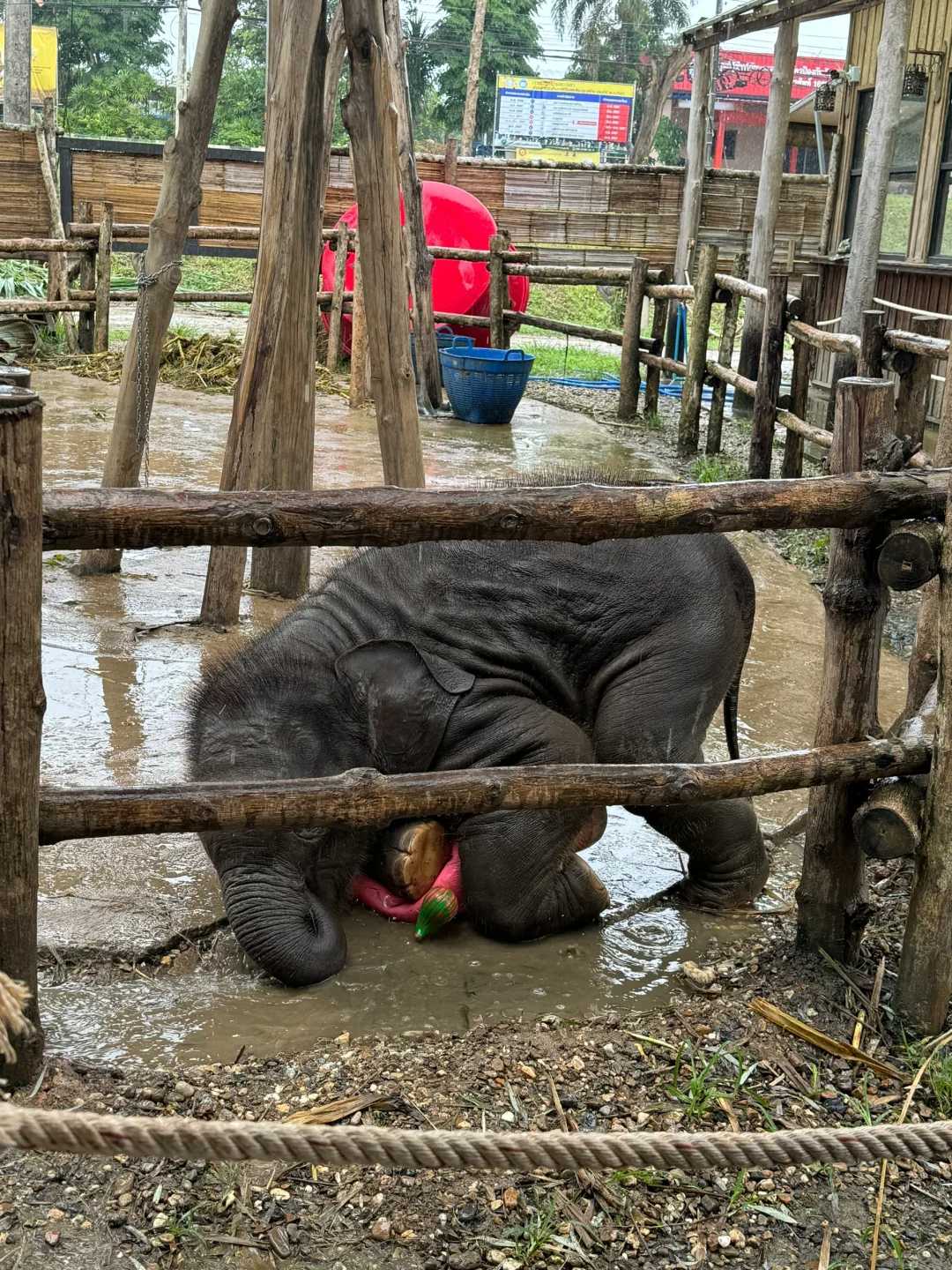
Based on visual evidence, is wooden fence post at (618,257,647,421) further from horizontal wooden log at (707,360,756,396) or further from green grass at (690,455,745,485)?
green grass at (690,455,745,485)

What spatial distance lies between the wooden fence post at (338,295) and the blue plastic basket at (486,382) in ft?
6.15

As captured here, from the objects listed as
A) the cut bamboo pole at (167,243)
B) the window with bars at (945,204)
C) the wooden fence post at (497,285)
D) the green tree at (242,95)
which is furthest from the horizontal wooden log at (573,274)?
the green tree at (242,95)

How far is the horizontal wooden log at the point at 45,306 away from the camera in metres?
13.1

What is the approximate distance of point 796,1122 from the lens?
9.29 feet

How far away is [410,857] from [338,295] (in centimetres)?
1055

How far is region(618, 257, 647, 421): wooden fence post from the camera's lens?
12195mm

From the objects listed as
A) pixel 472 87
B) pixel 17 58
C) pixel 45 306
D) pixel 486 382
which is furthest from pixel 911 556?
pixel 472 87

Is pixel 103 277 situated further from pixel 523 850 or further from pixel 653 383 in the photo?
pixel 523 850

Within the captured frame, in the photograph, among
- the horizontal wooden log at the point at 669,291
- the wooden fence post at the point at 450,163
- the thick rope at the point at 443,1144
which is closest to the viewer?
the thick rope at the point at 443,1144

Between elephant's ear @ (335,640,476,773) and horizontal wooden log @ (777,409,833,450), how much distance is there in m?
4.95

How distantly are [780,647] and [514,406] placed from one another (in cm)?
616

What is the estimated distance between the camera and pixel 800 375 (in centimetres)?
935

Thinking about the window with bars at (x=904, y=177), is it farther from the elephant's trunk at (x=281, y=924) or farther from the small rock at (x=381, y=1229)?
the small rock at (x=381, y=1229)

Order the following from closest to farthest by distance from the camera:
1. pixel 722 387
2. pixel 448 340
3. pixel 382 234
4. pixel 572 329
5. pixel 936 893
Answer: pixel 936 893 → pixel 382 234 → pixel 722 387 → pixel 572 329 → pixel 448 340
